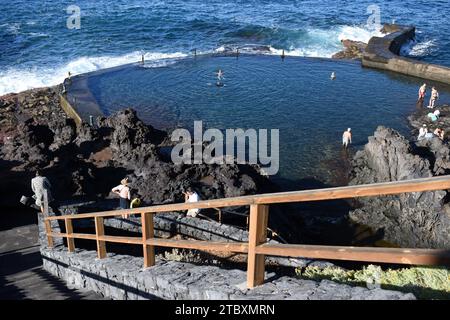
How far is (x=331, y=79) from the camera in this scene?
30875mm

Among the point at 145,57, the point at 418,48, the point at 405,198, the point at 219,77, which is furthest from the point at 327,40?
the point at 405,198

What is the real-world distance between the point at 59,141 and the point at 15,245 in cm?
993

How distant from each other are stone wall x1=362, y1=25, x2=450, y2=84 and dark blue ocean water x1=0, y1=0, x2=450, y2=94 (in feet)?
11.6

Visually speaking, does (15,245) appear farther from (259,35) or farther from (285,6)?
(285,6)

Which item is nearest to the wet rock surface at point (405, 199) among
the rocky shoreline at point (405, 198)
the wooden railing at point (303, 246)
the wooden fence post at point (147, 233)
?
the rocky shoreline at point (405, 198)

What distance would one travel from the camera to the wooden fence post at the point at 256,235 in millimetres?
4324

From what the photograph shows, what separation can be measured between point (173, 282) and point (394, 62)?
102ft

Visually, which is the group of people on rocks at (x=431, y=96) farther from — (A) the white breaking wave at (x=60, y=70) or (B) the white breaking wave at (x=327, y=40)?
(A) the white breaking wave at (x=60, y=70)

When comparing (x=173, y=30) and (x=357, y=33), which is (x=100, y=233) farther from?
(x=357, y=33)

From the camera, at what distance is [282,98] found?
27844 millimetres

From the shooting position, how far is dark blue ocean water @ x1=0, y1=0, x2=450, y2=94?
38.6 meters

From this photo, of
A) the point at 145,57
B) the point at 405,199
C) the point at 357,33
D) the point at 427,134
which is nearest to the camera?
the point at 405,199

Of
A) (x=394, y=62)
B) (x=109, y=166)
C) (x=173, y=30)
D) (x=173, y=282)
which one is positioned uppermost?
(x=173, y=30)
